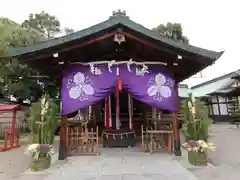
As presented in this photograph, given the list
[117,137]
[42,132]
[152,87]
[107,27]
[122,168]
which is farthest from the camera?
[117,137]

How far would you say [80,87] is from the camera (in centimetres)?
719

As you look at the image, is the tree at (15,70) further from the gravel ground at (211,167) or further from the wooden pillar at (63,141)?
the wooden pillar at (63,141)

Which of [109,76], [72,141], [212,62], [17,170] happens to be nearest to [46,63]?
[109,76]

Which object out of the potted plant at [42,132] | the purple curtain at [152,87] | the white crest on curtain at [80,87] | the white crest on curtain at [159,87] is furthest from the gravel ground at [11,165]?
the white crest on curtain at [159,87]

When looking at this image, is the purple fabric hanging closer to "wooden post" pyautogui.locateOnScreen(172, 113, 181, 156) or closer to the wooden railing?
the wooden railing

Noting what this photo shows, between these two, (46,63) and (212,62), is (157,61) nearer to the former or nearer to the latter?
(212,62)

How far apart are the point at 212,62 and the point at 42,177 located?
17.7ft

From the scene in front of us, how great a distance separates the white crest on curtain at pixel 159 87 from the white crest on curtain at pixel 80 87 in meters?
1.73

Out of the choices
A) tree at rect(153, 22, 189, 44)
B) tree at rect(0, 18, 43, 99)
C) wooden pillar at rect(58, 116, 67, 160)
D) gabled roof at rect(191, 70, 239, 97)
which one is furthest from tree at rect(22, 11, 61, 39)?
wooden pillar at rect(58, 116, 67, 160)

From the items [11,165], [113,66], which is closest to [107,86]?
[113,66]

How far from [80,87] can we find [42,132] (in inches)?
64.9

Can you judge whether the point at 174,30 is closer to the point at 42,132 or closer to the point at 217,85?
the point at 217,85

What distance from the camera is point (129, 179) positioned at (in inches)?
202

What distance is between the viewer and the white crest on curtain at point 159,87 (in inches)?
285
